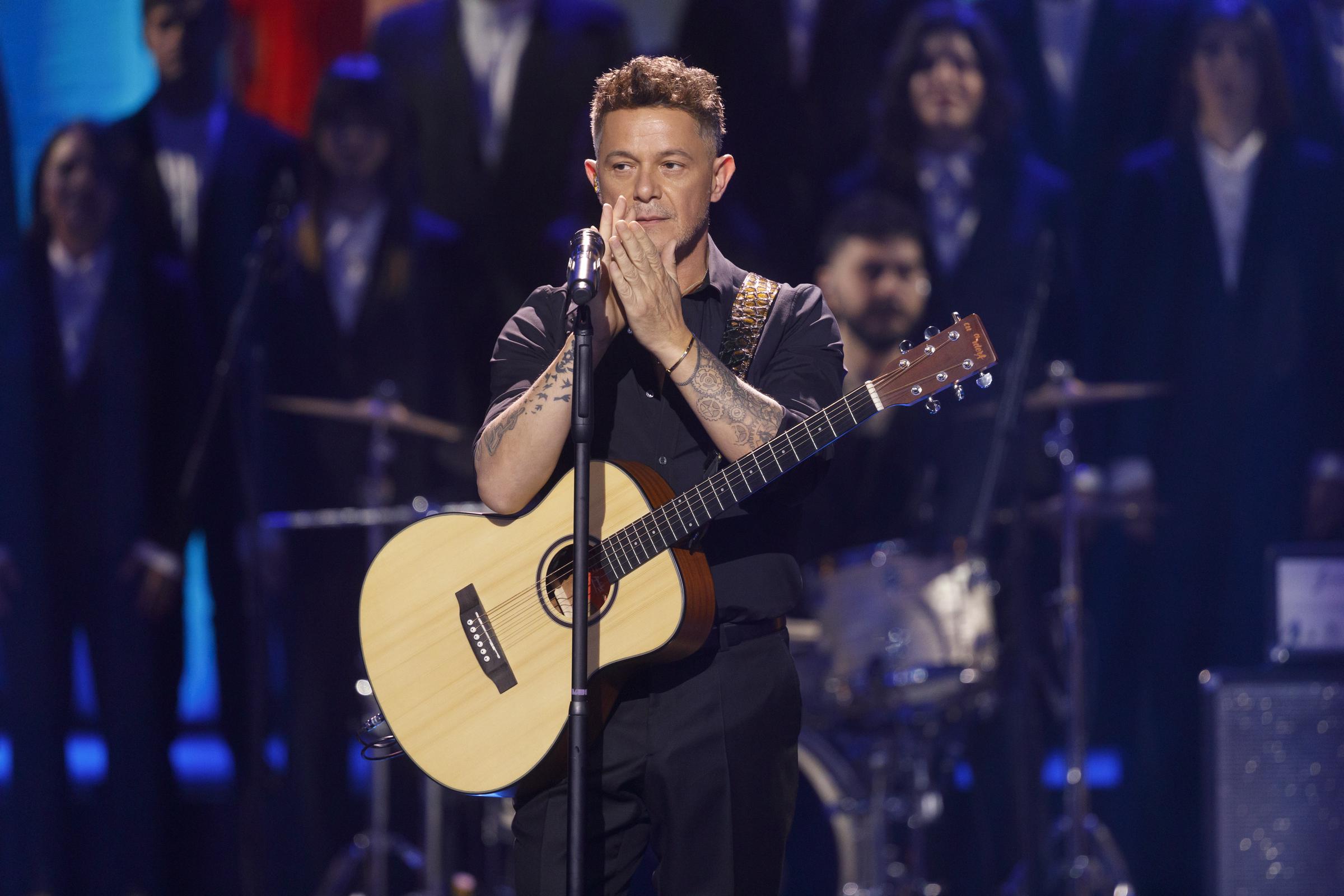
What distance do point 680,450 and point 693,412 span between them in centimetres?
17

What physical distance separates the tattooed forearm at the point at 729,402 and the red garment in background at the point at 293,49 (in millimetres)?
4103

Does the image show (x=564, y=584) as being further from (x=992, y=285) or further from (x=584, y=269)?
(x=992, y=285)

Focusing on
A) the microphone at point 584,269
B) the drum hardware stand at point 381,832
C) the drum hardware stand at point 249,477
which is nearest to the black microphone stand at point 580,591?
the microphone at point 584,269

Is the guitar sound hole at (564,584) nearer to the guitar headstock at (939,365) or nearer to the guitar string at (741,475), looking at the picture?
the guitar string at (741,475)

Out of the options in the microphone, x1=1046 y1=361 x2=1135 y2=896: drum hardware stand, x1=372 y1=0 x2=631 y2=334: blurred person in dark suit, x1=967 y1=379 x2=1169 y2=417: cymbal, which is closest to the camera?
the microphone

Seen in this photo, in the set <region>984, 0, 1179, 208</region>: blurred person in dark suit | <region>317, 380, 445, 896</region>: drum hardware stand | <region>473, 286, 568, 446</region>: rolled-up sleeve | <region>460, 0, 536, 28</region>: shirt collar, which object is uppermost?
<region>460, 0, 536, 28</region>: shirt collar

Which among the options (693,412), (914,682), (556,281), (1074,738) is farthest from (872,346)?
(693,412)

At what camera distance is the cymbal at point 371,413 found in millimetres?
5477

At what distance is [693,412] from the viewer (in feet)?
8.55

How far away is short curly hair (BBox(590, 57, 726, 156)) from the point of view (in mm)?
2650

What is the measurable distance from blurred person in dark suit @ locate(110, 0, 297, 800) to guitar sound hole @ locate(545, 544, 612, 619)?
11.3 ft

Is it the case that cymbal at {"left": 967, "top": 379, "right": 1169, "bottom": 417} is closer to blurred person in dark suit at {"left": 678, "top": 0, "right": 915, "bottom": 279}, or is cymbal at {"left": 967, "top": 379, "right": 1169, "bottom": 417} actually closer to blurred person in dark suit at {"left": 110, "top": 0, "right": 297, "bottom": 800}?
blurred person in dark suit at {"left": 678, "top": 0, "right": 915, "bottom": 279}

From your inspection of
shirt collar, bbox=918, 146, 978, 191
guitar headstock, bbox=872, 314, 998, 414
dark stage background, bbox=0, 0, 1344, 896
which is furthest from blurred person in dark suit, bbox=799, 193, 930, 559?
guitar headstock, bbox=872, 314, 998, 414

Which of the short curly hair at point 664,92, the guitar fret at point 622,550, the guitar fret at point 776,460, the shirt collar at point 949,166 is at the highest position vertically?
the shirt collar at point 949,166
